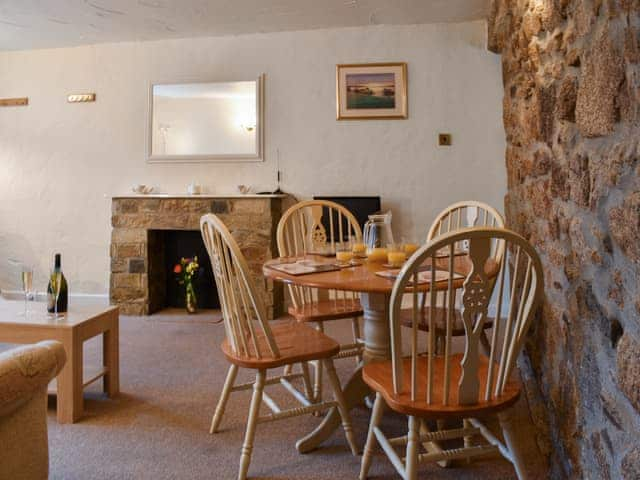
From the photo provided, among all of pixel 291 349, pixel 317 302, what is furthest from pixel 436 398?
pixel 317 302

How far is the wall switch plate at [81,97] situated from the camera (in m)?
4.60

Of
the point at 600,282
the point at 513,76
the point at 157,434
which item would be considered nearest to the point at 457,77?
the point at 513,76

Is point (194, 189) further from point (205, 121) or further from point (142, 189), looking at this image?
point (205, 121)

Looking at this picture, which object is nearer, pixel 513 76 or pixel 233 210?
pixel 513 76

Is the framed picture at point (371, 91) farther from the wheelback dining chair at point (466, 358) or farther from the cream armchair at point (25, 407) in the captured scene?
the cream armchair at point (25, 407)

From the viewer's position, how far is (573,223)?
4.96ft

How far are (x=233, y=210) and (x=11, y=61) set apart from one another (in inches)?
108

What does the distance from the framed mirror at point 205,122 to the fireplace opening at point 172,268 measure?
0.71 metres

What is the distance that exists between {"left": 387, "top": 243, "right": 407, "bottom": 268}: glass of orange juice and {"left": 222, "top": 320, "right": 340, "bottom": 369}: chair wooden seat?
40cm

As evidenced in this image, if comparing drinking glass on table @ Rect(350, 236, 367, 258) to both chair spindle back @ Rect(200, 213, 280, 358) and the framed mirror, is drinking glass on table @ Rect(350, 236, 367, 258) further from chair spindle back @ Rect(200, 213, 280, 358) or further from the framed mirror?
the framed mirror

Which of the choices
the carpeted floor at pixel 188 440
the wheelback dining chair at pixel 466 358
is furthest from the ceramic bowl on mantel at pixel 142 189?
the wheelback dining chair at pixel 466 358

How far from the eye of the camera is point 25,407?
121 cm

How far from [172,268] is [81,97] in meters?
1.81

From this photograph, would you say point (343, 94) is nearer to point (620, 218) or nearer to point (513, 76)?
point (513, 76)
